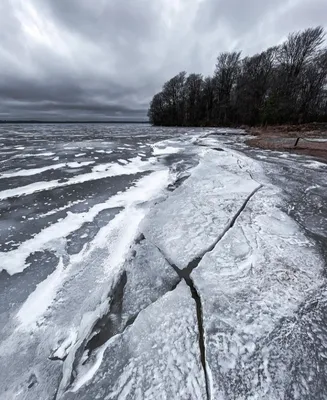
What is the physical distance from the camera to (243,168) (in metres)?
5.87

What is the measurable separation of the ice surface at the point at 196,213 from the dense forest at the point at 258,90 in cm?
2852

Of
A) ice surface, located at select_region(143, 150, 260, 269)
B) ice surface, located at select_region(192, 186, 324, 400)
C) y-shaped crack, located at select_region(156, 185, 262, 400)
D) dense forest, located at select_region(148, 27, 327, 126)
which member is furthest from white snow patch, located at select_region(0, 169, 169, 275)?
dense forest, located at select_region(148, 27, 327, 126)

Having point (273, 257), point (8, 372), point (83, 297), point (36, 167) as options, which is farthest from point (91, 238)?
point (36, 167)

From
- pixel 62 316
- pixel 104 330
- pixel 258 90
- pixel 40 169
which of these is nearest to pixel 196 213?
pixel 104 330

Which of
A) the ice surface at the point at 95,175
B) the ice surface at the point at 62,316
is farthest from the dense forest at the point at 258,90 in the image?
the ice surface at the point at 62,316

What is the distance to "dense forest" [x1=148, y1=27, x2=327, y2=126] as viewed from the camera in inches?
1041

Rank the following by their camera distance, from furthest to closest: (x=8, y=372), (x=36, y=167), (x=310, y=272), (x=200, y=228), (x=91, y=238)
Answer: (x=36, y=167) < (x=200, y=228) < (x=91, y=238) < (x=310, y=272) < (x=8, y=372)

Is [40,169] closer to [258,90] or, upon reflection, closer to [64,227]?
[64,227]

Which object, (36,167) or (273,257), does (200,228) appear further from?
(36,167)

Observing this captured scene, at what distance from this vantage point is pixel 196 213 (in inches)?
126

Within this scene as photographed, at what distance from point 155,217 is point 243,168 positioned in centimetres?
389

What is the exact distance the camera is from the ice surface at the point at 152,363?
117 cm

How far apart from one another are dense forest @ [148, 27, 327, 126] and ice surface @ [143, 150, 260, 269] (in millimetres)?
28523

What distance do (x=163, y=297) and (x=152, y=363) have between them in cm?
53
